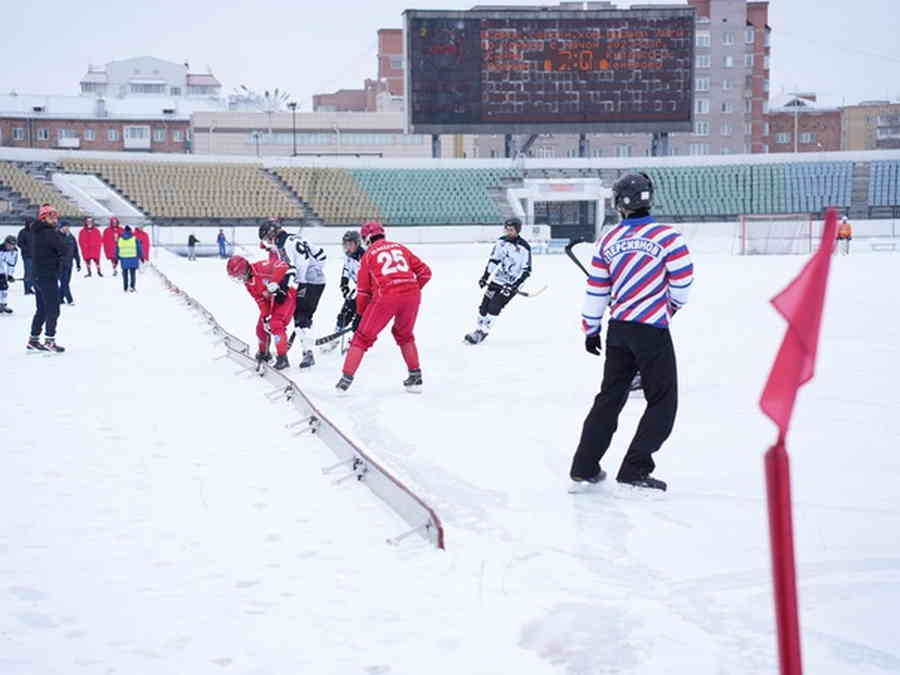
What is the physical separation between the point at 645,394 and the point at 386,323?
150 inches

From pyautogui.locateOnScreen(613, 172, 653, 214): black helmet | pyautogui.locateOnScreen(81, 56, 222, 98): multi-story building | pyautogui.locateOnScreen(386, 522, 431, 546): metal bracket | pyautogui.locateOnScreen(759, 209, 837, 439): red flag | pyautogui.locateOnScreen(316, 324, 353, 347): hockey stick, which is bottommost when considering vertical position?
pyautogui.locateOnScreen(386, 522, 431, 546): metal bracket

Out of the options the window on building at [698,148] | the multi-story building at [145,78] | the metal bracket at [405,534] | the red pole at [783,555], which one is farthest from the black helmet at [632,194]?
the multi-story building at [145,78]

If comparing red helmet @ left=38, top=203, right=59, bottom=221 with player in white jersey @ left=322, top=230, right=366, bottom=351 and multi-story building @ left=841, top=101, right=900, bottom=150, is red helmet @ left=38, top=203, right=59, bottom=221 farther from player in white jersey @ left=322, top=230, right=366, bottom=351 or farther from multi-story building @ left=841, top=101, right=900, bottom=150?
multi-story building @ left=841, top=101, right=900, bottom=150

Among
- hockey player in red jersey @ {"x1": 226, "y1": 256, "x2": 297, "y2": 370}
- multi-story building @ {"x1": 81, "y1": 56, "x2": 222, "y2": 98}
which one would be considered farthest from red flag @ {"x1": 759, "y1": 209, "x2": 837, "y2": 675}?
multi-story building @ {"x1": 81, "y1": 56, "x2": 222, "y2": 98}

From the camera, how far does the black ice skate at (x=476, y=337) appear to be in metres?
12.8

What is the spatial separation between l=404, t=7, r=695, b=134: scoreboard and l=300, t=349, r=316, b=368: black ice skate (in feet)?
95.3

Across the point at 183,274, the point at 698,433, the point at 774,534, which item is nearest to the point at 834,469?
the point at 698,433

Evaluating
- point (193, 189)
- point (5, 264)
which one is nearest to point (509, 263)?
point (5, 264)

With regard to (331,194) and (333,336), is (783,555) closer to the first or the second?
(333,336)

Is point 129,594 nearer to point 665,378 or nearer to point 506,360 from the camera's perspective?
point 665,378

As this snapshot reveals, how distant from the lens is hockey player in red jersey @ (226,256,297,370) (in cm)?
1040

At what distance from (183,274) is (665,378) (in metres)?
24.9

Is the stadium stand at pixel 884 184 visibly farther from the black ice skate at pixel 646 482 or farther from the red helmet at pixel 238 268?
the black ice skate at pixel 646 482

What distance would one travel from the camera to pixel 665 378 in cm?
546
